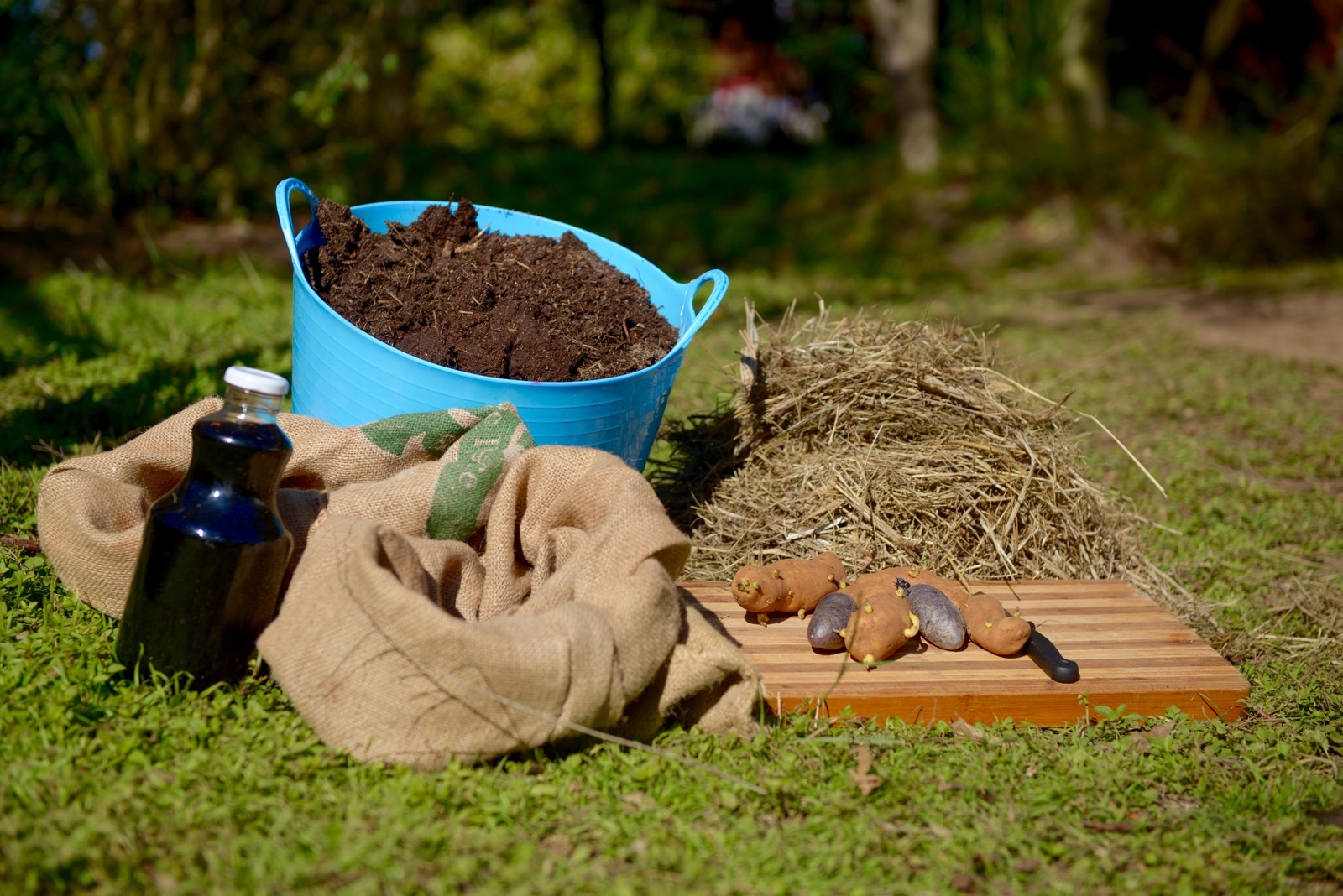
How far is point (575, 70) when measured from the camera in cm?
1469

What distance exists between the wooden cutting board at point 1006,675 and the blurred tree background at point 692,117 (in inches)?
172

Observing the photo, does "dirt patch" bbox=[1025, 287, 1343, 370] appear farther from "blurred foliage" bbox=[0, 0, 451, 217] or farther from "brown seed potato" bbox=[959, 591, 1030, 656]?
"blurred foliage" bbox=[0, 0, 451, 217]

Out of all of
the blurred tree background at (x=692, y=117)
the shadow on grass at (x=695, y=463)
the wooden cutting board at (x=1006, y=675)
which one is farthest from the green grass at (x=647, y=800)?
the blurred tree background at (x=692, y=117)

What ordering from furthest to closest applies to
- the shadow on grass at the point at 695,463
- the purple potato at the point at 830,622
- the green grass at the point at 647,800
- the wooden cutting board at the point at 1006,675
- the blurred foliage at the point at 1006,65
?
the blurred foliage at the point at 1006,65
the shadow on grass at the point at 695,463
the purple potato at the point at 830,622
the wooden cutting board at the point at 1006,675
the green grass at the point at 647,800

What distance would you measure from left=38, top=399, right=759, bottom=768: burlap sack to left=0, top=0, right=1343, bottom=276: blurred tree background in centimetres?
380

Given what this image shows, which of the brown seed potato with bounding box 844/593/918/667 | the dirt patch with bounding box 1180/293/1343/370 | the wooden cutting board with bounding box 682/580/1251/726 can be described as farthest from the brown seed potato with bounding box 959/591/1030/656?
the dirt patch with bounding box 1180/293/1343/370

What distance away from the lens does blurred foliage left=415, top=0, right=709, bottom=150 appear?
13648 millimetres

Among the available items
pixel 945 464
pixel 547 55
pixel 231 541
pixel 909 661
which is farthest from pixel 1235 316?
pixel 547 55

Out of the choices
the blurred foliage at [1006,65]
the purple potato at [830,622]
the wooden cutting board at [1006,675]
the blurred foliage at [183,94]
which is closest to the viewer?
the wooden cutting board at [1006,675]

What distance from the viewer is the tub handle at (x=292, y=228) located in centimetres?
281

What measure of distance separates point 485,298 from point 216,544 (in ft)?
3.70

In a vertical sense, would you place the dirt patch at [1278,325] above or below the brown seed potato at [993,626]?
below

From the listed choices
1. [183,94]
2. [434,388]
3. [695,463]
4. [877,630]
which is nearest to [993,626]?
[877,630]

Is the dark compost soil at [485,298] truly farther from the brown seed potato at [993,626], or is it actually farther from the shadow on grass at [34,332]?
the shadow on grass at [34,332]
